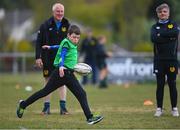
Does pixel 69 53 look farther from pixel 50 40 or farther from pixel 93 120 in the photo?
pixel 50 40

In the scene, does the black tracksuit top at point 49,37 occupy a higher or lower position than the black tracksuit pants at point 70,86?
higher

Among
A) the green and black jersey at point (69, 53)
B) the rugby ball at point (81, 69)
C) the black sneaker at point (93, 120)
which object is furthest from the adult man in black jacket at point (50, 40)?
the black sneaker at point (93, 120)

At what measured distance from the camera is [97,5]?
84.1m

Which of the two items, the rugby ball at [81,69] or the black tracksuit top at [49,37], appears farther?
the black tracksuit top at [49,37]

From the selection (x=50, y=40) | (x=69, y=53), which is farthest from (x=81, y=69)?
(x=50, y=40)

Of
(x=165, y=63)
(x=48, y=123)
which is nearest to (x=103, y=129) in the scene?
(x=48, y=123)

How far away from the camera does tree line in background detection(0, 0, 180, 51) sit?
176ft

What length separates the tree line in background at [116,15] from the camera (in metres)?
53.7

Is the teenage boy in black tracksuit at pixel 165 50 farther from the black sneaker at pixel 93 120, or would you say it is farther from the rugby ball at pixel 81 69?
the black sneaker at pixel 93 120

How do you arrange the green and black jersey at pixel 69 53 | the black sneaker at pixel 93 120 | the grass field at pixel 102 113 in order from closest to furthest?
the grass field at pixel 102 113 → the black sneaker at pixel 93 120 → the green and black jersey at pixel 69 53

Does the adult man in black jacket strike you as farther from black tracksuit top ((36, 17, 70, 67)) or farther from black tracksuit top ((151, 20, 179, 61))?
black tracksuit top ((151, 20, 179, 61))

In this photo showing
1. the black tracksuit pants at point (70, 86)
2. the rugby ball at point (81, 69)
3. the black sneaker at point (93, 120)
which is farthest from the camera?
the rugby ball at point (81, 69)

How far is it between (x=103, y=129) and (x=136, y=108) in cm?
444

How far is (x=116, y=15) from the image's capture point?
66.8m
